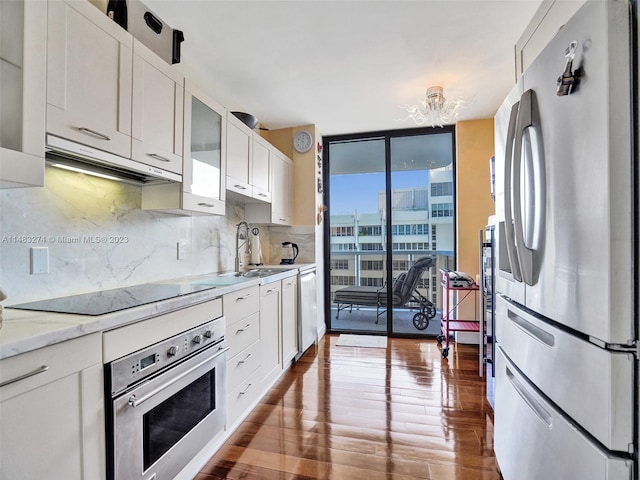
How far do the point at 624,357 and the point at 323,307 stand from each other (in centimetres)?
342

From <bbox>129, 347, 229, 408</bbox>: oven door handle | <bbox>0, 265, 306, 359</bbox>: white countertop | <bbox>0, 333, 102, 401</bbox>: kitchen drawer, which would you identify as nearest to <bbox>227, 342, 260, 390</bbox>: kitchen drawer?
<bbox>129, 347, 229, 408</bbox>: oven door handle

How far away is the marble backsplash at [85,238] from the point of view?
1.24m

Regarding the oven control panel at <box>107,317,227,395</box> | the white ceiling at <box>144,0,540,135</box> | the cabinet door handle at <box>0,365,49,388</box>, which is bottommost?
the oven control panel at <box>107,317,227,395</box>

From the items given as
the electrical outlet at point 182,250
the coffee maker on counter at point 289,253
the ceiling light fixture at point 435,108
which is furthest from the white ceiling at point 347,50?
the coffee maker on counter at point 289,253

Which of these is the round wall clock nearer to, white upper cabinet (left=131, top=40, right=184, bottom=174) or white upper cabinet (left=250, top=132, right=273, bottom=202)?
white upper cabinet (left=250, top=132, right=273, bottom=202)

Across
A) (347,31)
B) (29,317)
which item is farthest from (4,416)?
(347,31)

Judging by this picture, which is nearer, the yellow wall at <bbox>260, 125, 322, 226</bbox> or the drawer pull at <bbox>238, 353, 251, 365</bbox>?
the drawer pull at <bbox>238, 353, 251, 365</bbox>

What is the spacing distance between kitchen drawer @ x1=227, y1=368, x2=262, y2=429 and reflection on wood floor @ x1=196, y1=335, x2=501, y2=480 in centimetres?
10

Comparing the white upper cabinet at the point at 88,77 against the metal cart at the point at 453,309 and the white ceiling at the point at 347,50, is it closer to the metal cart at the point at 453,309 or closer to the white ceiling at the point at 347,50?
the white ceiling at the point at 347,50

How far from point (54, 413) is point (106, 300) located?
0.52 m

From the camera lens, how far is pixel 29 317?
1.02m

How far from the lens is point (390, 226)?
3916 millimetres

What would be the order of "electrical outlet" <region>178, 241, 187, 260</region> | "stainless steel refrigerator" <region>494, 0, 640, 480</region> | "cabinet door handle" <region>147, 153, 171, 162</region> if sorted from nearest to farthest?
1. "stainless steel refrigerator" <region>494, 0, 640, 480</region>
2. "cabinet door handle" <region>147, 153, 171, 162</region>
3. "electrical outlet" <region>178, 241, 187, 260</region>

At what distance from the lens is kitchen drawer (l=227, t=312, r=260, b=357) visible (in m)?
1.85
